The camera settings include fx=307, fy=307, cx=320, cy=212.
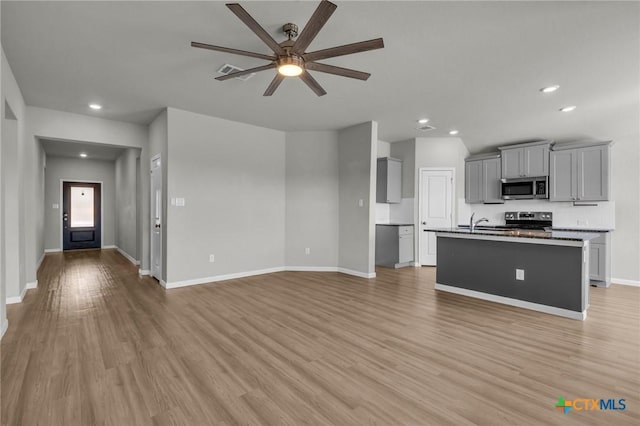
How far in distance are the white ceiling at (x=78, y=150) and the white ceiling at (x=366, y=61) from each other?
2.61 m

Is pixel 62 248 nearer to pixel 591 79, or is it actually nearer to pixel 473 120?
pixel 473 120

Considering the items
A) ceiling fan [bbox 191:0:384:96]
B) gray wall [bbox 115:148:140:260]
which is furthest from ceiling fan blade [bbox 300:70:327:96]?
gray wall [bbox 115:148:140:260]

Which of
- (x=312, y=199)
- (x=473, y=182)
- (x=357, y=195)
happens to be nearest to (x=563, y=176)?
(x=473, y=182)

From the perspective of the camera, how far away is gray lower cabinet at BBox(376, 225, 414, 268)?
20.9 feet

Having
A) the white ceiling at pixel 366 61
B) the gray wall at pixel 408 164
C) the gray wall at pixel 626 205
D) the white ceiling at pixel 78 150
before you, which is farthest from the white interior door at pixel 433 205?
the white ceiling at pixel 78 150

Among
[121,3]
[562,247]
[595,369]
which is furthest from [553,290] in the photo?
[121,3]

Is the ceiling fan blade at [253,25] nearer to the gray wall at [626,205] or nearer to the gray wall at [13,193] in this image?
the gray wall at [13,193]

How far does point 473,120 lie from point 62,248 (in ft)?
36.0

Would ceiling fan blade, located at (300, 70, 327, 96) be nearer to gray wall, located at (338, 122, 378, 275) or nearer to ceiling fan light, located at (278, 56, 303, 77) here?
ceiling fan light, located at (278, 56, 303, 77)

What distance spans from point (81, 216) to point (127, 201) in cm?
261

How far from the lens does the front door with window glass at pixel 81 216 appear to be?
8.90 m

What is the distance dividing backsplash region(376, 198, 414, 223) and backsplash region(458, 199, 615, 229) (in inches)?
42.5

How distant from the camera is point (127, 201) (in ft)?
25.6

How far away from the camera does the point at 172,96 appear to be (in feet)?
13.8
